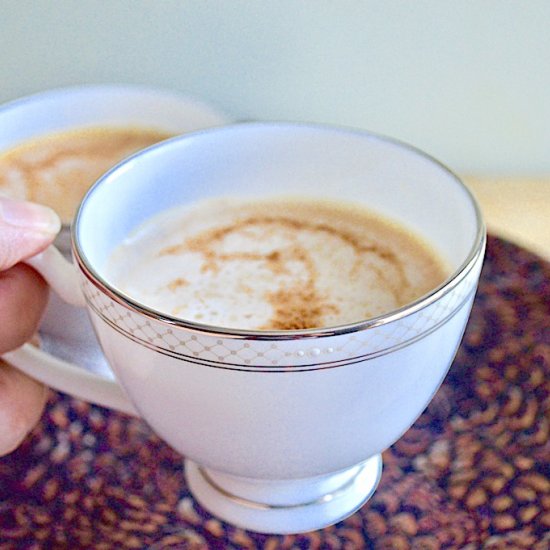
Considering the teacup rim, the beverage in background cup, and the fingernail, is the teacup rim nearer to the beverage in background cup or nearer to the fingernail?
the fingernail

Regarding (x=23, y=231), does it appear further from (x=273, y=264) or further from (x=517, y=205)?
(x=517, y=205)

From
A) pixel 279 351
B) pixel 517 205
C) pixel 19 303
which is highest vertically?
pixel 279 351

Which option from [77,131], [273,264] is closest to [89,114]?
[77,131]

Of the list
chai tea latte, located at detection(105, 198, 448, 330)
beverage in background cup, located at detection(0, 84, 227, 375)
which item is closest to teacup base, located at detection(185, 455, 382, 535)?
chai tea latte, located at detection(105, 198, 448, 330)

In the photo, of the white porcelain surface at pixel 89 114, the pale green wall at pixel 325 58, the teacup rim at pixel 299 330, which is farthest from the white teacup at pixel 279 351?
the pale green wall at pixel 325 58

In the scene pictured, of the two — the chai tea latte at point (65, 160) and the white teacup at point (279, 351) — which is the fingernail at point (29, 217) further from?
the chai tea latte at point (65, 160)

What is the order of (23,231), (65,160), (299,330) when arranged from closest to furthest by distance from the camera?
(299,330) → (23,231) → (65,160)
